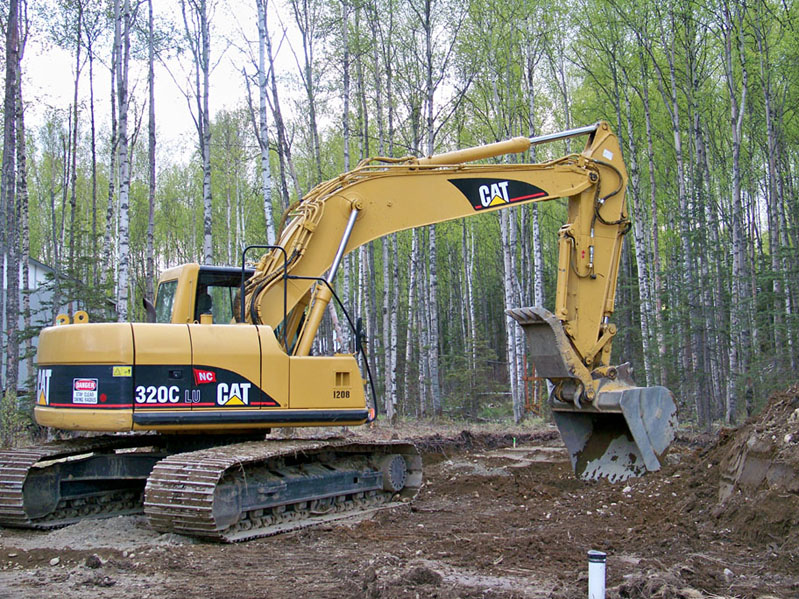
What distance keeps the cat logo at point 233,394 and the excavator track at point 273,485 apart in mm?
420

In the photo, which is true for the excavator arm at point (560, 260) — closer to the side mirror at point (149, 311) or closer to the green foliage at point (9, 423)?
the side mirror at point (149, 311)

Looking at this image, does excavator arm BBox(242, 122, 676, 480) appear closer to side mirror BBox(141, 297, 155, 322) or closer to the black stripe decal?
the black stripe decal

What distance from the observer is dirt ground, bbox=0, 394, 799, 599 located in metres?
5.17

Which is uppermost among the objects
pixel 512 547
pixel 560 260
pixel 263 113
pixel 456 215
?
pixel 263 113

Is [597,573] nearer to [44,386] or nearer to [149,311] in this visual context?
[44,386]

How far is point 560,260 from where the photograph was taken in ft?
30.8

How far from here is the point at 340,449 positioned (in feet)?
27.2

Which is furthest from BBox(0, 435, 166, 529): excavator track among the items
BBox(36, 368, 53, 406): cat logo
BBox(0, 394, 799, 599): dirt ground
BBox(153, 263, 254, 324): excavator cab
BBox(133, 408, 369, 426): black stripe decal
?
BBox(153, 263, 254, 324): excavator cab

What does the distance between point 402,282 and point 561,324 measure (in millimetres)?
28300

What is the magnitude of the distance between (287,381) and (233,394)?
53 centimetres

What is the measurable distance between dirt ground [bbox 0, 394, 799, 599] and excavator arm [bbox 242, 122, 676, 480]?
0.67 meters

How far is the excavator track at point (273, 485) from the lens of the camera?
665cm

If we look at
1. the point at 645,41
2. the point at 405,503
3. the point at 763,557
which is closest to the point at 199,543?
the point at 405,503

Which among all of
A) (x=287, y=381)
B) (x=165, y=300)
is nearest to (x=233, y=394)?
(x=287, y=381)
